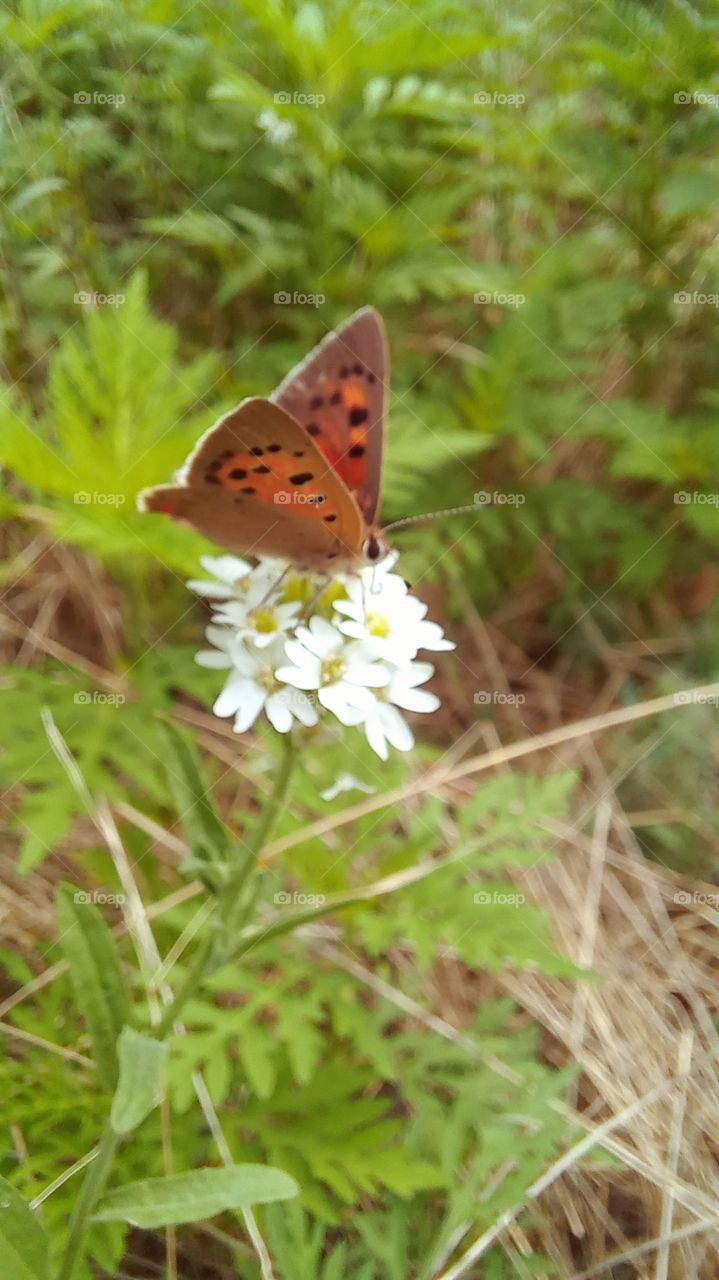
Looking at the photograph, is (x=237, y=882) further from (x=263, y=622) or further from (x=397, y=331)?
(x=397, y=331)

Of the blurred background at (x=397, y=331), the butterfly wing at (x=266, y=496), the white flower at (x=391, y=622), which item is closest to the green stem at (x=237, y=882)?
the white flower at (x=391, y=622)

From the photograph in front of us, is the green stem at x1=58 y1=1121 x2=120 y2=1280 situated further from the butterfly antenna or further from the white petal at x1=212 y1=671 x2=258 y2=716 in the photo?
the butterfly antenna

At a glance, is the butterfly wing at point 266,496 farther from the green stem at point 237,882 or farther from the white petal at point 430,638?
the green stem at point 237,882

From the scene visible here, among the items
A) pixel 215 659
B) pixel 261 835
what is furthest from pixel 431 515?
pixel 261 835

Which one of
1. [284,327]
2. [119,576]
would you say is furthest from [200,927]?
[284,327]

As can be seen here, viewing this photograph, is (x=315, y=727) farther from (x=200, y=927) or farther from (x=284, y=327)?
(x=284, y=327)

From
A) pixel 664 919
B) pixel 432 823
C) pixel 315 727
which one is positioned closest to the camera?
pixel 315 727

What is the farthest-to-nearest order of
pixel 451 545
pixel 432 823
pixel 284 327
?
pixel 284 327 → pixel 451 545 → pixel 432 823
